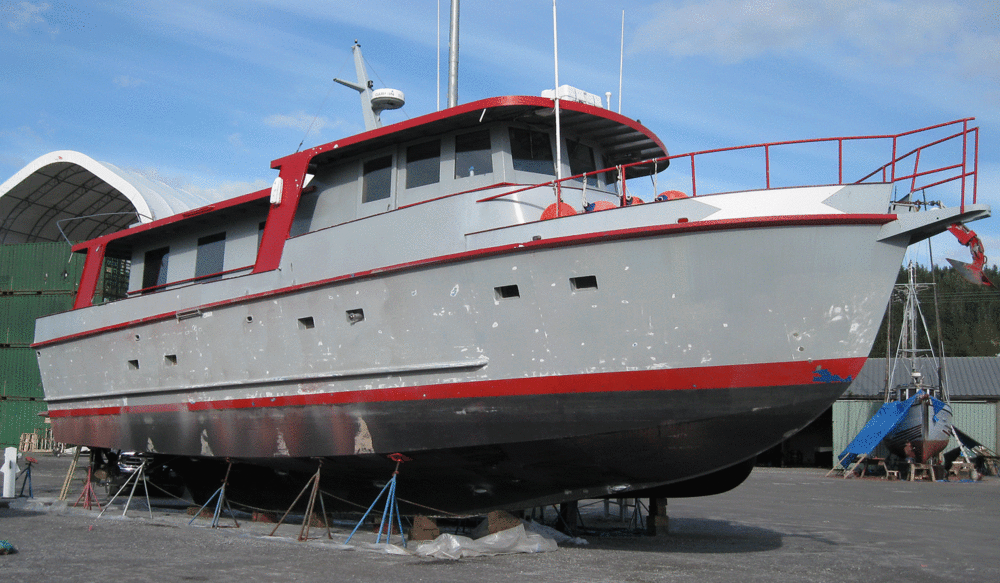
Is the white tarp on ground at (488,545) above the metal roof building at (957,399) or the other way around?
the other way around

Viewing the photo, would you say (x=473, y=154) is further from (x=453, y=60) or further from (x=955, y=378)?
(x=955, y=378)

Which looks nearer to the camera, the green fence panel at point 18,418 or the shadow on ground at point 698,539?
the shadow on ground at point 698,539

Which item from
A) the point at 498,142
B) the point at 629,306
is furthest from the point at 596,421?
the point at 498,142

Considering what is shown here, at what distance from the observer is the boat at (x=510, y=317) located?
22.8 ft

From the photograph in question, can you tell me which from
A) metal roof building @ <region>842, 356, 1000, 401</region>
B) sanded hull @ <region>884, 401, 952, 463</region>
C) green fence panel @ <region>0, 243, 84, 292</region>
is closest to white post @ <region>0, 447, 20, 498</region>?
green fence panel @ <region>0, 243, 84, 292</region>

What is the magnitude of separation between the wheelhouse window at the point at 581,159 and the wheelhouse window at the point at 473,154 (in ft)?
3.38

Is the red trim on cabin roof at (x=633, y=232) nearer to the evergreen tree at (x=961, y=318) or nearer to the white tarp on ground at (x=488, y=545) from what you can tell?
the white tarp on ground at (x=488, y=545)

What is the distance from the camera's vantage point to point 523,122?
9.16 meters

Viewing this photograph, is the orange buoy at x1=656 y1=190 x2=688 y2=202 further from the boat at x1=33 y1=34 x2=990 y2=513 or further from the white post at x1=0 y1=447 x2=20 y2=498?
the white post at x1=0 y1=447 x2=20 y2=498

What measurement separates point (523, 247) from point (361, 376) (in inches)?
94.6

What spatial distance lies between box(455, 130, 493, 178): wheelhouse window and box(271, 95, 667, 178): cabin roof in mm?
135

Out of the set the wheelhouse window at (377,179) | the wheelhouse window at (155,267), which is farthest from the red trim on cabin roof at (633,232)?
the wheelhouse window at (155,267)

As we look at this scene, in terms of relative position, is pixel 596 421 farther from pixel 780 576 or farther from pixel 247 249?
pixel 247 249

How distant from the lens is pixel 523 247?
24.7 ft
